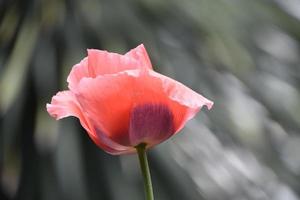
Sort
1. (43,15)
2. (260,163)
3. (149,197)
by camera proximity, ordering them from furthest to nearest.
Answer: (43,15)
(260,163)
(149,197)

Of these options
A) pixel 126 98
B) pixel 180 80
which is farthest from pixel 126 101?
pixel 180 80

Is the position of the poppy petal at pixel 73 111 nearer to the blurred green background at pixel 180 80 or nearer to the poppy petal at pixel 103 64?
the poppy petal at pixel 103 64

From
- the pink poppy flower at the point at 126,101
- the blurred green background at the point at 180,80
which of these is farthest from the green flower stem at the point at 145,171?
the blurred green background at the point at 180,80

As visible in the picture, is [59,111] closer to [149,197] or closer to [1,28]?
[149,197]

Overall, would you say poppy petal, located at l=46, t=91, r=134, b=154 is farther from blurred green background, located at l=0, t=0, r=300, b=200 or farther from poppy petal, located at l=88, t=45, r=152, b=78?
blurred green background, located at l=0, t=0, r=300, b=200

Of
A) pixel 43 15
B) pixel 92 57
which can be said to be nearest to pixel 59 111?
pixel 92 57

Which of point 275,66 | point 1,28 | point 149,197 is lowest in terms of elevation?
point 149,197

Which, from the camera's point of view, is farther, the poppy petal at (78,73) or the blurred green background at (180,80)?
the blurred green background at (180,80)
